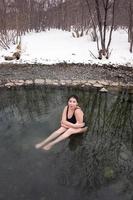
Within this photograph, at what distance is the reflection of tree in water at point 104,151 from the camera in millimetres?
5051

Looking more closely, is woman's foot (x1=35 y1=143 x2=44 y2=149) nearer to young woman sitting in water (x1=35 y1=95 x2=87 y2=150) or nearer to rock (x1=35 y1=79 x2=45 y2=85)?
young woman sitting in water (x1=35 y1=95 x2=87 y2=150)

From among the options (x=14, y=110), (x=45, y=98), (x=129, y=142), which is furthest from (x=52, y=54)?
(x=129, y=142)

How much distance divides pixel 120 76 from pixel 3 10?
35.4 feet

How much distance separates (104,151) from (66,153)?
2.67 feet

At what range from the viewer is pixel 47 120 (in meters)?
7.34

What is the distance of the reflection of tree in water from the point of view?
5051 millimetres

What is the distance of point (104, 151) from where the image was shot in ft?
19.7

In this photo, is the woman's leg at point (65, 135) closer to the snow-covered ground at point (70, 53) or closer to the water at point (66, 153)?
the water at point (66, 153)

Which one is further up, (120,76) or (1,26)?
(1,26)

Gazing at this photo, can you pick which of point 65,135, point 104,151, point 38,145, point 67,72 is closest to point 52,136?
point 65,135

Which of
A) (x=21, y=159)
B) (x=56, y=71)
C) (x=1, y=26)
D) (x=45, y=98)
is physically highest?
(x=1, y=26)

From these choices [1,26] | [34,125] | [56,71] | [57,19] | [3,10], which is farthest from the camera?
[57,19]

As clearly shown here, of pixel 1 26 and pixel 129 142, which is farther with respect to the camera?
pixel 1 26

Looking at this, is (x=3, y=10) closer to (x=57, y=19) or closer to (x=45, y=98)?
(x=57, y=19)
